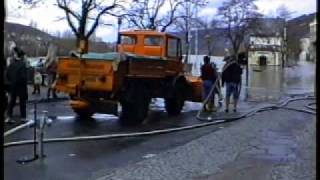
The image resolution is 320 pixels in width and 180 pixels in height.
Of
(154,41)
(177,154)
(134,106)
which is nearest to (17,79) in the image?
(134,106)

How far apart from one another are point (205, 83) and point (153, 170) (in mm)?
11480

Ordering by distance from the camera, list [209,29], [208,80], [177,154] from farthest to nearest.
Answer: [209,29] → [208,80] → [177,154]

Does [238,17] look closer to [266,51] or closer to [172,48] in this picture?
[266,51]

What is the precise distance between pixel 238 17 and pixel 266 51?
881 inches

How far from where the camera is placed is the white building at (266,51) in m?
98.2

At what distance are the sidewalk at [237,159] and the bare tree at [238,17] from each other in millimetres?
70583

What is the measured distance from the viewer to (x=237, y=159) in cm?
891

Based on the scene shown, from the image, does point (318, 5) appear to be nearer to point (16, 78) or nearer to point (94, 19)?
point (16, 78)

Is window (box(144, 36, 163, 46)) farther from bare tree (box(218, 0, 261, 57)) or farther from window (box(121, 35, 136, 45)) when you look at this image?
bare tree (box(218, 0, 261, 57))

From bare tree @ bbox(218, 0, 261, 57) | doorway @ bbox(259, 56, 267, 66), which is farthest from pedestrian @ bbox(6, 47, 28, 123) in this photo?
doorway @ bbox(259, 56, 267, 66)

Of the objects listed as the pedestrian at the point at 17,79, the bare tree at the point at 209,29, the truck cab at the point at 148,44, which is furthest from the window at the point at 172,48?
the bare tree at the point at 209,29

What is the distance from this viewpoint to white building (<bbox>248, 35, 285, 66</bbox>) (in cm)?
9819

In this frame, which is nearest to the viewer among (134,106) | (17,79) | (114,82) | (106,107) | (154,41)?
(114,82)

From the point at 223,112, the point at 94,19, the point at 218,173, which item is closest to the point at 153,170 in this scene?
the point at 218,173
